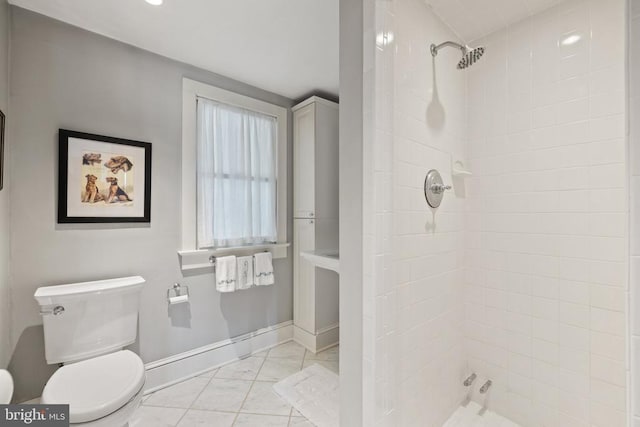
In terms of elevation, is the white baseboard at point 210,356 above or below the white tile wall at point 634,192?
below

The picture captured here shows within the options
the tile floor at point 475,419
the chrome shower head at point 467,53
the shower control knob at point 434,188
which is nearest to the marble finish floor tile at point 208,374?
the tile floor at point 475,419

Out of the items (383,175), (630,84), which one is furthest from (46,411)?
(630,84)

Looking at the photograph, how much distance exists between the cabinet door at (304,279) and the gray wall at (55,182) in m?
0.64

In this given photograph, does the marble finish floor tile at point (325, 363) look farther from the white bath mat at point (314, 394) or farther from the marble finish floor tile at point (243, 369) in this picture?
the marble finish floor tile at point (243, 369)

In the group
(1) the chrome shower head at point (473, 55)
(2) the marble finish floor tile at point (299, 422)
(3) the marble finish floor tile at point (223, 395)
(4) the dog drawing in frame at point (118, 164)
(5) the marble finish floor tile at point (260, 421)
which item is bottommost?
(2) the marble finish floor tile at point (299, 422)

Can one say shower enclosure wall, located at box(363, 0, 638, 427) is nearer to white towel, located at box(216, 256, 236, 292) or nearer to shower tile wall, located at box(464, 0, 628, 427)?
shower tile wall, located at box(464, 0, 628, 427)

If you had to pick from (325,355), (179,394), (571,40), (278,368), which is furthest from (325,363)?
(571,40)

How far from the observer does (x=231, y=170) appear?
2314 millimetres

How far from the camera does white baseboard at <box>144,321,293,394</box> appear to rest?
1956mm

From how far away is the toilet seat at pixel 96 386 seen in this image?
1.18 meters

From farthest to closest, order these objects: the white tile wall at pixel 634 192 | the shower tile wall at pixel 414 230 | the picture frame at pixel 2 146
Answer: the picture frame at pixel 2 146, the shower tile wall at pixel 414 230, the white tile wall at pixel 634 192

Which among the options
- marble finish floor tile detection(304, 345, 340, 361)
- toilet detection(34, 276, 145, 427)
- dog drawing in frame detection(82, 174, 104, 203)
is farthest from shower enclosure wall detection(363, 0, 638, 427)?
dog drawing in frame detection(82, 174, 104, 203)

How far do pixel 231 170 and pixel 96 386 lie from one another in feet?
5.22

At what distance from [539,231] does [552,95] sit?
73cm
